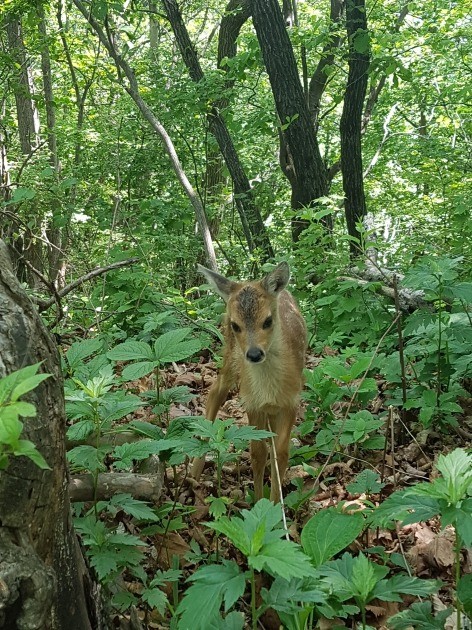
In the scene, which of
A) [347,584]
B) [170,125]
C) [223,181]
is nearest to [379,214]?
[223,181]

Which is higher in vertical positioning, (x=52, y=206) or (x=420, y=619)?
(x=52, y=206)

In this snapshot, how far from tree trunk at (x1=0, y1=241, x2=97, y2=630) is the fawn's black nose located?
7.96ft

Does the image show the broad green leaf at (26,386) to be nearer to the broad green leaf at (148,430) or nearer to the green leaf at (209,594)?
the green leaf at (209,594)

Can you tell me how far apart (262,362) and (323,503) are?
115 cm

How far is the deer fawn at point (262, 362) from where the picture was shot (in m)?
4.57

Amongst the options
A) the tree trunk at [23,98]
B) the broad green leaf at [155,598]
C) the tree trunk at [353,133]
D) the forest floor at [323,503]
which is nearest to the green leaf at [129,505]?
the broad green leaf at [155,598]

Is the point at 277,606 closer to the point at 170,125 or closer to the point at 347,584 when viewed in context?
the point at 347,584

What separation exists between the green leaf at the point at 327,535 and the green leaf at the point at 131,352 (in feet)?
4.11

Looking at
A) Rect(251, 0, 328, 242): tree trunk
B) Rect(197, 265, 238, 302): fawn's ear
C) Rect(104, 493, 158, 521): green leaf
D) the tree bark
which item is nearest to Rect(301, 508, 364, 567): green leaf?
Rect(104, 493, 158, 521): green leaf

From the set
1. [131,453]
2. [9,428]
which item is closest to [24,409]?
[9,428]

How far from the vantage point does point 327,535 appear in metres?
2.47

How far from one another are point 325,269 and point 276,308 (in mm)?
2387

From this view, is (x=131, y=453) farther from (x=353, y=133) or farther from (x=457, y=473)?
(x=353, y=133)

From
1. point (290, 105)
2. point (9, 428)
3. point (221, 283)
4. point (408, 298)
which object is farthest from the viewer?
point (290, 105)
